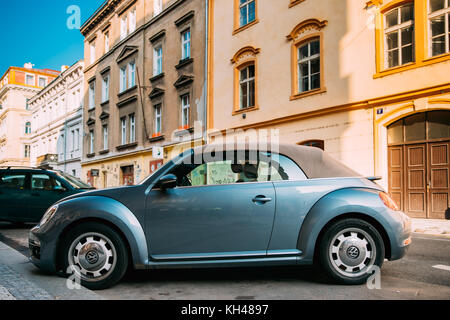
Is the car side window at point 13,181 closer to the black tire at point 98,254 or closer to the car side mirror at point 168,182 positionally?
the black tire at point 98,254

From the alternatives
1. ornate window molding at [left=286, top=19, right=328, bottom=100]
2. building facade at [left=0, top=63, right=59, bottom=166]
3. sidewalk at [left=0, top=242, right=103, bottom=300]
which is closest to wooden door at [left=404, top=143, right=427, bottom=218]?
ornate window molding at [left=286, top=19, right=328, bottom=100]

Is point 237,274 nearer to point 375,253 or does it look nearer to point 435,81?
point 375,253

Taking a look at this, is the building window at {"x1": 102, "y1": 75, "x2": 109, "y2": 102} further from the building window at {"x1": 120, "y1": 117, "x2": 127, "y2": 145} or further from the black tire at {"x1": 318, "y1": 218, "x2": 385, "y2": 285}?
the black tire at {"x1": 318, "y1": 218, "x2": 385, "y2": 285}

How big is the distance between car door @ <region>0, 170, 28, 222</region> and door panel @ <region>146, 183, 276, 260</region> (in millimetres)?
7821

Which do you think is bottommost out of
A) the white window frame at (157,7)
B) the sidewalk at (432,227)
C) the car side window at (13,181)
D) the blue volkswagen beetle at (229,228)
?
the sidewalk at (432,227)

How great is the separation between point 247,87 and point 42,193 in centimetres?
1005

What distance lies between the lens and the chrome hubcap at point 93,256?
4.18m

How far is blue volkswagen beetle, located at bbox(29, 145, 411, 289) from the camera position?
4.16 meters

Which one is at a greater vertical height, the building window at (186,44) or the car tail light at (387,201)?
the building window at (186,44)

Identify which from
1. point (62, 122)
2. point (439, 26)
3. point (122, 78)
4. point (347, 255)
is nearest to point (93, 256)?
point (347, 255)

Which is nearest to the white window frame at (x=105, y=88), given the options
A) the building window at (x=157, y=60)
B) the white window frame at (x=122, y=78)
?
the white window frame at (x=122, y=78)

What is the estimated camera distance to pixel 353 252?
4176 mm

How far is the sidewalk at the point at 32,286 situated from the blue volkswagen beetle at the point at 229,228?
194 mm

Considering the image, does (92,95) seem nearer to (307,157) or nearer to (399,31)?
(399,31)
